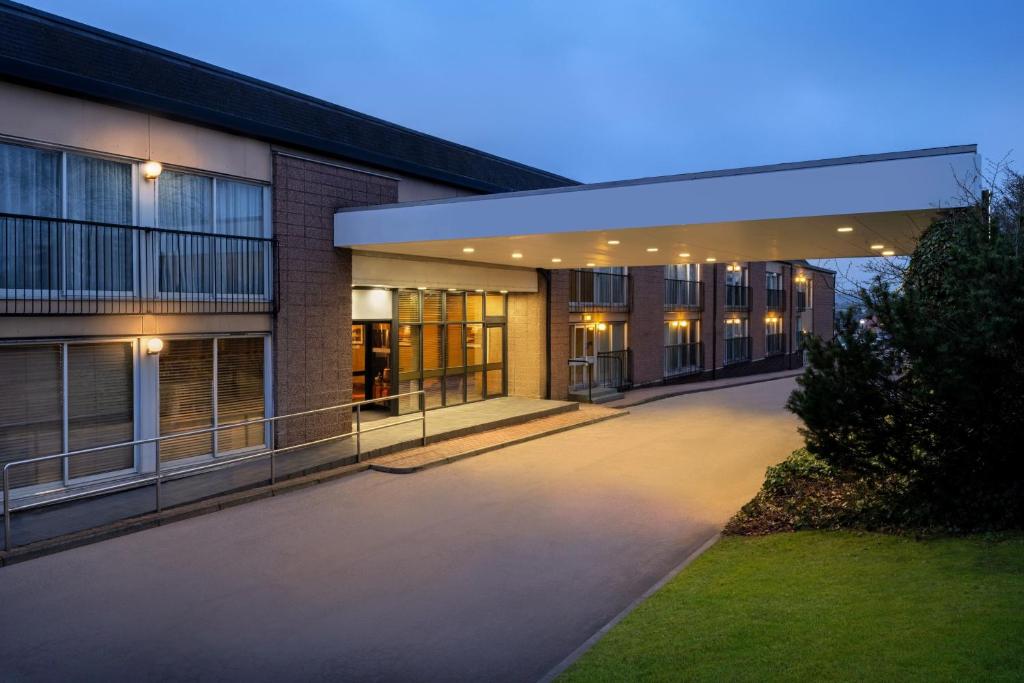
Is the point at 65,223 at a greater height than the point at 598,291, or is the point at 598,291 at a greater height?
the point at 65,223

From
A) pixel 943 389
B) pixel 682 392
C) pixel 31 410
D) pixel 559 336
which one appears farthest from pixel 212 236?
pixel 682 392

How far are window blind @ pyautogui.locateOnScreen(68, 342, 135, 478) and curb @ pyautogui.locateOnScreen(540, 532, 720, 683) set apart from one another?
7.47 meters

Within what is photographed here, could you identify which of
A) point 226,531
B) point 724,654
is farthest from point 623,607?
point 226,531

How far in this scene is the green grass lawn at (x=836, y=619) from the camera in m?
4.38

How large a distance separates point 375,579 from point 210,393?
5645 mm

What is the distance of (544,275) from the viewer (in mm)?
19719

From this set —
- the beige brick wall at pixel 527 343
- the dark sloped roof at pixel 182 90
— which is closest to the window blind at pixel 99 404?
the dark sloped roof at pixel 182 90

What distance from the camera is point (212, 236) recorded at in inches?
448

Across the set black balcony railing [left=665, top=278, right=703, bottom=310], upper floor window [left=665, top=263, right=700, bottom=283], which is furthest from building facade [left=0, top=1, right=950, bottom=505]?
upper floor window [left=665, top=263, right=700, bottom=283]

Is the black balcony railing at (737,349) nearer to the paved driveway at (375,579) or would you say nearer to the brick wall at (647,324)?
the brick wall at (647,324)

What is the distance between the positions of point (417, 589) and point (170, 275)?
6.50 m

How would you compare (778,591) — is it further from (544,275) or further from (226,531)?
(544,275)

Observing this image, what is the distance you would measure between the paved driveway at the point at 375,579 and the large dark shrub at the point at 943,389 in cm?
208

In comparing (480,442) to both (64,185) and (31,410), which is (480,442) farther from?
(64,185)
